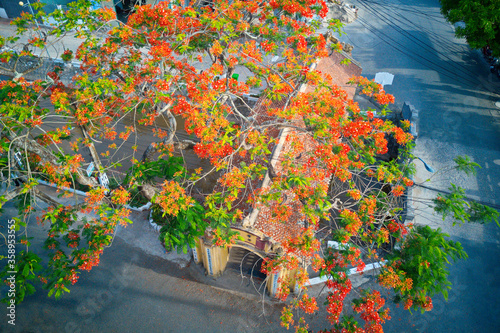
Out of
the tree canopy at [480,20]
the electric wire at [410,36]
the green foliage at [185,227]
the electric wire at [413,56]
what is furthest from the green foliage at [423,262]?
the electric wire at [410,36]

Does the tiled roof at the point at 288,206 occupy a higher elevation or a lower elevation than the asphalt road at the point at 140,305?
higher

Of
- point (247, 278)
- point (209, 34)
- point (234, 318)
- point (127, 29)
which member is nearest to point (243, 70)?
point (209, 34)

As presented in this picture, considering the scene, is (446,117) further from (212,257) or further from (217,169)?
(217,169)

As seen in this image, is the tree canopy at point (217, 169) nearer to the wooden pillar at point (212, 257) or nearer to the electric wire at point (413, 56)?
the wooden pillar at point (212, 257)

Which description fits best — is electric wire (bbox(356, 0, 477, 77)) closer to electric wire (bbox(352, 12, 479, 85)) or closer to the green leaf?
electric wire (bbox(352, 12, 479, 85))

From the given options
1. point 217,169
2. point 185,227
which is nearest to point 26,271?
point 185,227

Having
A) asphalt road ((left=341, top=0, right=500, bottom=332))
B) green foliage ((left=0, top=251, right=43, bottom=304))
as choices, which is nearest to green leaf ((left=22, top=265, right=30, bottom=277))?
green foliage ((left=0, top=251, right=43, bottom=304))
